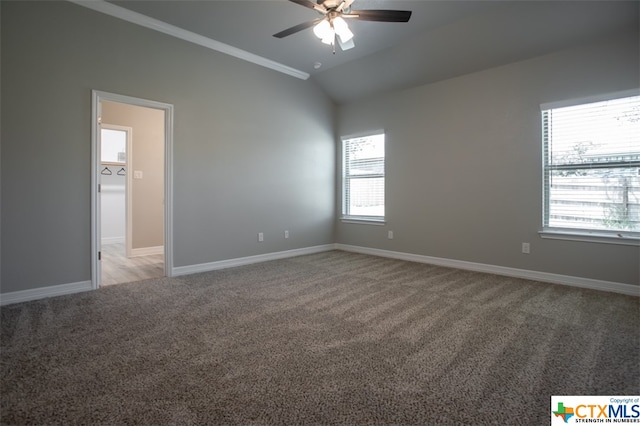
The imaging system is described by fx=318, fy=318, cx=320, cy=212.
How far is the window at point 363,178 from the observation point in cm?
538

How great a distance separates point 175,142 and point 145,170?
2030 mm

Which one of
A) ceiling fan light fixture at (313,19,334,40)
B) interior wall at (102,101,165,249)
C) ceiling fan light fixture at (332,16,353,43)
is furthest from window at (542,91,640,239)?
interior wall at (102,101,165,249)

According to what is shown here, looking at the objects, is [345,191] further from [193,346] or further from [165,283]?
[193,346]

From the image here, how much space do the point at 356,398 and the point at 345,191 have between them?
454 centimetres

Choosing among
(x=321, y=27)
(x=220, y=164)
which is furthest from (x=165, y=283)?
(x=321, y=27)

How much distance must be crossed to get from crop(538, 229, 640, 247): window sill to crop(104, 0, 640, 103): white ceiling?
2.04m

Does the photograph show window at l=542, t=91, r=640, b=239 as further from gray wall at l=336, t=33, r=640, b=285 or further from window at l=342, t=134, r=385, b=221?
window at l=342, t=134, r=385, b=221

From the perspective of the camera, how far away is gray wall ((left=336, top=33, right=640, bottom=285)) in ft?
11.1

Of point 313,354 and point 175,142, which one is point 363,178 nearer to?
point 175,142

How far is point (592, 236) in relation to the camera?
3404mm

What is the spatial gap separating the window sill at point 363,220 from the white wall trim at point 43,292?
3.86 metres

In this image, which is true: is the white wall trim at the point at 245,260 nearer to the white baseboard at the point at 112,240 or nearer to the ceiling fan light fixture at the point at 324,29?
the ceiling fan light fixture at the point at 324,29

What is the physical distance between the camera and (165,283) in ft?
11.9

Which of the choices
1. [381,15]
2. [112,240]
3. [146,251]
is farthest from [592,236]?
[112,240]
